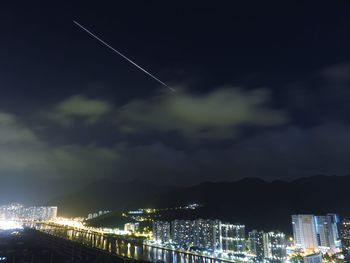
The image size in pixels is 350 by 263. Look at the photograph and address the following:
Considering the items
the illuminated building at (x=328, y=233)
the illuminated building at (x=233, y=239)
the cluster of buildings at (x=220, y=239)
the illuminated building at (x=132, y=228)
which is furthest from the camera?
the illuminated building at (x=132, y=228)

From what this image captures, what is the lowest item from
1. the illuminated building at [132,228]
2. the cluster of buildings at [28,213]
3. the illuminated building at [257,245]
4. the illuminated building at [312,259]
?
the illuminated building at [312,259]

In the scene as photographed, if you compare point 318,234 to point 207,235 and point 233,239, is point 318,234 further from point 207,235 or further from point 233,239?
point 207,235

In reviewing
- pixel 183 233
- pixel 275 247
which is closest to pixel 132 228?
pixel 183 233

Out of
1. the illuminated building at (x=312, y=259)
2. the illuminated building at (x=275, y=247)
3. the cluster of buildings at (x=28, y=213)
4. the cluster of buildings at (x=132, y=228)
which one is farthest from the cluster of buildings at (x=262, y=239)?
the cluster of buildings at (x=28, y=213)

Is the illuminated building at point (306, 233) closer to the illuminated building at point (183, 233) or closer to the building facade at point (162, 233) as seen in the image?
the illuminated building at point (183, 233)

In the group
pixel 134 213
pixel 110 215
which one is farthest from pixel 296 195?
pixel 110 215

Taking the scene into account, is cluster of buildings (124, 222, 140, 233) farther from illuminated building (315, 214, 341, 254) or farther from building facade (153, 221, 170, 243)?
illuminated building (315, 214, 341, 254)

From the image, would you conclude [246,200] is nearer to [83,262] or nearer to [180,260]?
[180,260]
